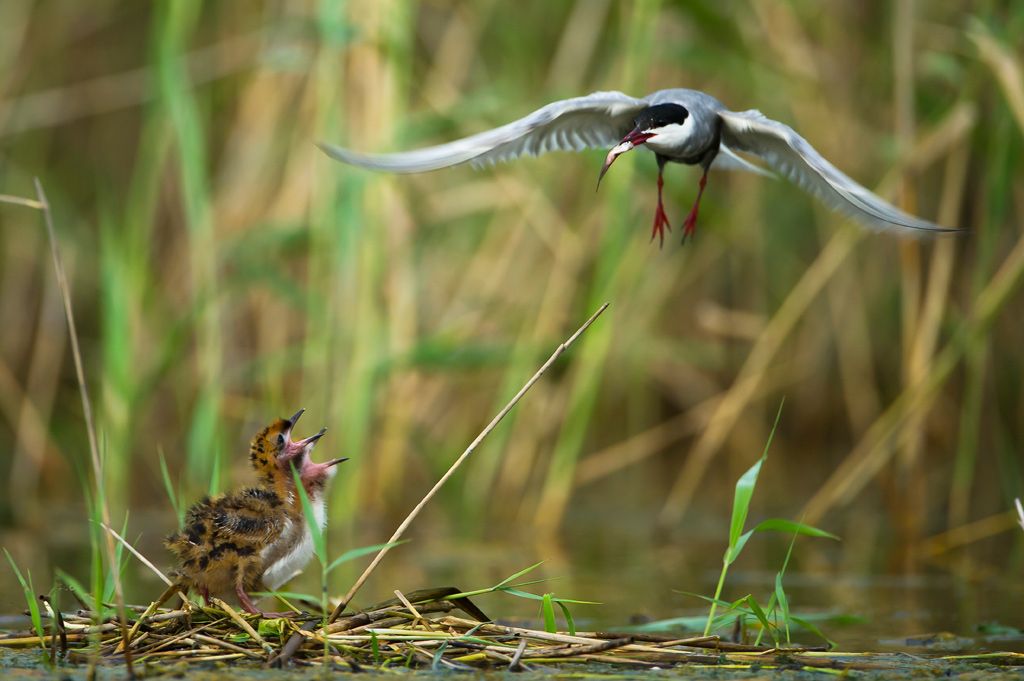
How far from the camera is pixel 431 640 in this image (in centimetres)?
304

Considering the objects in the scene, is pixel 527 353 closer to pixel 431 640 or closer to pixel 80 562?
pixel 80 562

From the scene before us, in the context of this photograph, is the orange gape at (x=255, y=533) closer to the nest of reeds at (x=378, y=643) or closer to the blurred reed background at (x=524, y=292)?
the nest of reeds at (x=378, y=643)

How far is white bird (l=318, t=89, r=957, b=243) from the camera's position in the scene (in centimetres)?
333

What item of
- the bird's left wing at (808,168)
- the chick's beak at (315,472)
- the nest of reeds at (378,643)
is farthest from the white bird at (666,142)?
the nest of reeds at (378,643)

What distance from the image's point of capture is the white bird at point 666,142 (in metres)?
3.33

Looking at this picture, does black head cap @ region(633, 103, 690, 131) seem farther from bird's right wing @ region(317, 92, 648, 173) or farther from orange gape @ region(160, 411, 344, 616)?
orange gape @ region(160, 411, 344, 616)

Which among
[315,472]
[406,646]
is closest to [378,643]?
[406,646]

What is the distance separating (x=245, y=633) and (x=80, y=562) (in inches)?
94.2

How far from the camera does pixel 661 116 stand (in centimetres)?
350

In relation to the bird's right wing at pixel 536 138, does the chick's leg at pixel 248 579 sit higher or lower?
lower

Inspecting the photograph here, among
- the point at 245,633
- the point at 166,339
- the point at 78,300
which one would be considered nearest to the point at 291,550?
the point at 245,633

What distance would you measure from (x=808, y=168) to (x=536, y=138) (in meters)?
0.94

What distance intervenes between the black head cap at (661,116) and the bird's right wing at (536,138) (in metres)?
0.19

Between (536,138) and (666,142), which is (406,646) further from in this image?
(536,138)
